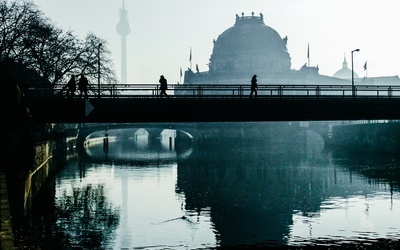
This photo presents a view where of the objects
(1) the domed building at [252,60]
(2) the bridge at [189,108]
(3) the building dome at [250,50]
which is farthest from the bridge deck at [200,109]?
(3) the building dome at [250,50]

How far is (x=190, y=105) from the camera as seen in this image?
37688 mm

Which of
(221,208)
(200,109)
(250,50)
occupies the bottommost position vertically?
(221,208)

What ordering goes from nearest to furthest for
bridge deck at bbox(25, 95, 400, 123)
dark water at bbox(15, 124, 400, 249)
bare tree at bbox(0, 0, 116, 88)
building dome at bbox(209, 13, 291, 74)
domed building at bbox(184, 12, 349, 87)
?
1. dark water at bbox(15, 124, 400, 249)
2. bridge deck at bbox(25, 95, 400, 123)
3. bare tree at bbox(0, 0, 116, 88)
4. domed building at bbox(184, 12, 349, 87)
5. building dome at bbox(209, 13, 291, 74)

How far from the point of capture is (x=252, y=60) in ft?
615

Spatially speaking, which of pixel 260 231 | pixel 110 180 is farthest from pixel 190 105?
pixel 110 180

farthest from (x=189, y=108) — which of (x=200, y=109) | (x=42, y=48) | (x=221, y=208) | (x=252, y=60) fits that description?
(x=252, y=60)

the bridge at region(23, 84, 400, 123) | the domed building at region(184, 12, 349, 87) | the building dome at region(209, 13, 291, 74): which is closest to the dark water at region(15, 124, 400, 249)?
the bridge at region(23, 84, 400, 123)

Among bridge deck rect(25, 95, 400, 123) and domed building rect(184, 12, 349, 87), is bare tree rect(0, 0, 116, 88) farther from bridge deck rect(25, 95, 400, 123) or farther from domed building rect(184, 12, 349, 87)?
domed building rect(184, 12, 349, 87)

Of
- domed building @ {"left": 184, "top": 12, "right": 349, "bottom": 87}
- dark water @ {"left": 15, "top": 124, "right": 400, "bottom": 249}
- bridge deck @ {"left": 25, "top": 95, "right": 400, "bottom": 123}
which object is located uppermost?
domed building @ {"left": 184, "top": 12, "right": 349, "bottom": 87}

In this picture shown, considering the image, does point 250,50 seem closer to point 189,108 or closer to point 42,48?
point 42,48

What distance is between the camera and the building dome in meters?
188

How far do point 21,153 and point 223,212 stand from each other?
12707 millimetres

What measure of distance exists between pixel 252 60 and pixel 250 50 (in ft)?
10.9

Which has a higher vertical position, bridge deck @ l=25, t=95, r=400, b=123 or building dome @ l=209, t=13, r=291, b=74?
building dome @ l=209, t=13, r=291, b=74
